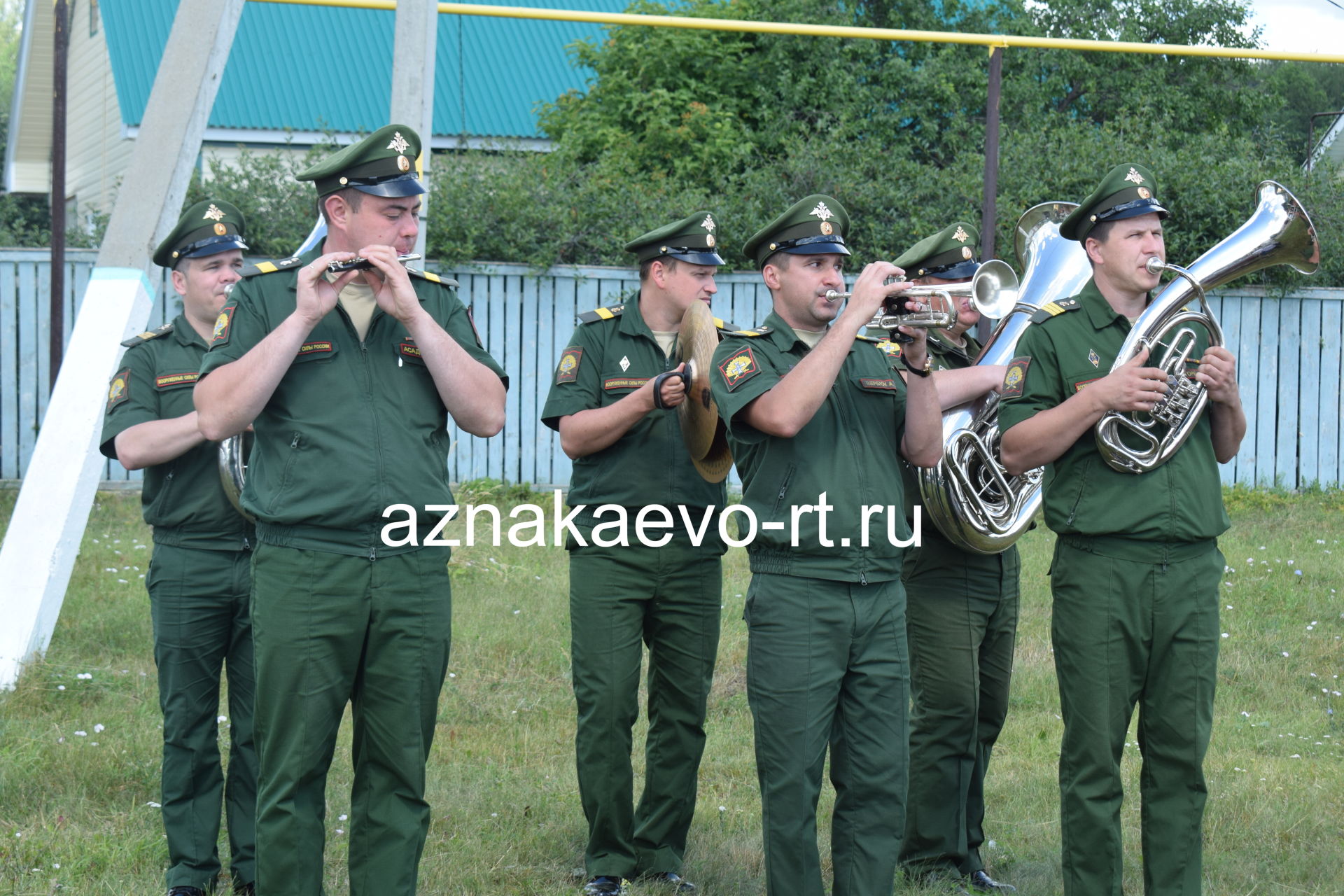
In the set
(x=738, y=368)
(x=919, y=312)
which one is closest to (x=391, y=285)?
(x=738, y=368)

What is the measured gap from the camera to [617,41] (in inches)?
678

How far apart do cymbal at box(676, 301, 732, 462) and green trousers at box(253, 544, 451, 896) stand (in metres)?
1.19

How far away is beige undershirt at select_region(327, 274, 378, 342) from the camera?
3684 millimetres

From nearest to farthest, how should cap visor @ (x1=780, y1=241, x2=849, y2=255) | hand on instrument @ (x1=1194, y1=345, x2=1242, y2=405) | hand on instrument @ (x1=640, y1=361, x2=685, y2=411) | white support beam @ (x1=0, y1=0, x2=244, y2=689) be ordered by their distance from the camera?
1. hand on instrument @ (x1=1194, y1=345, x2=1242, y2=405)
2. cap visor @ (x1=780, y1=241, x2=849, y2=255)
3. hand on instrument @ (x1=640, y1=361, x2=685, y2=411)
4. white support beam @ (x1=0, y1=0, x2=244, y2=689)

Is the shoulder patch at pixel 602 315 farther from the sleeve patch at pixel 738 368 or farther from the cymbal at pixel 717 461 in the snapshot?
the sleeve patch at pixel 738 368

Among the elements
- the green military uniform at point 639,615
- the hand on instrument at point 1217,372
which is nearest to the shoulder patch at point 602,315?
the green military uniform at point 639,615

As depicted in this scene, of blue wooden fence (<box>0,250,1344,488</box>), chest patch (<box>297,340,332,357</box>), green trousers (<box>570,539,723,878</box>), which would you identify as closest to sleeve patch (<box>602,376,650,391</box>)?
green trousers (<box>570,539,723,878</box>)

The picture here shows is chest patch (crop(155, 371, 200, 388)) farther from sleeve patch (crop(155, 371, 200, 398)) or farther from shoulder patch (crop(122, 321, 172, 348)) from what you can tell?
shoulder patch (crop(122, 321, 172, 348))

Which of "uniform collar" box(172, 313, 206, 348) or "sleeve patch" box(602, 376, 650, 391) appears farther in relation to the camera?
"sleeve patch" box(602, 376, 650, 391)

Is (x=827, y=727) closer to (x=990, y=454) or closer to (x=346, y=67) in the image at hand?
(x=990, y=454)

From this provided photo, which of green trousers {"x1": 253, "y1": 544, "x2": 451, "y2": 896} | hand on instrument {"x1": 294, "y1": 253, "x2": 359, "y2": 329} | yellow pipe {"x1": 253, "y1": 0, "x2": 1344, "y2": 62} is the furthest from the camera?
yellow pipe {"x1": 253, "y1": 0, "x2": 1344, "y2": 62}

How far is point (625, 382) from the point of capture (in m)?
4.90

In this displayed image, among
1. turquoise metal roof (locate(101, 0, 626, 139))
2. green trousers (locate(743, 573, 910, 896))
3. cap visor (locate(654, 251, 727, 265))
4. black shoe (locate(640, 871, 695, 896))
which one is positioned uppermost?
turquoise metal roof (locate(101, 0, 626, 139))

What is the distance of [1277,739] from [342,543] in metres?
4.67
